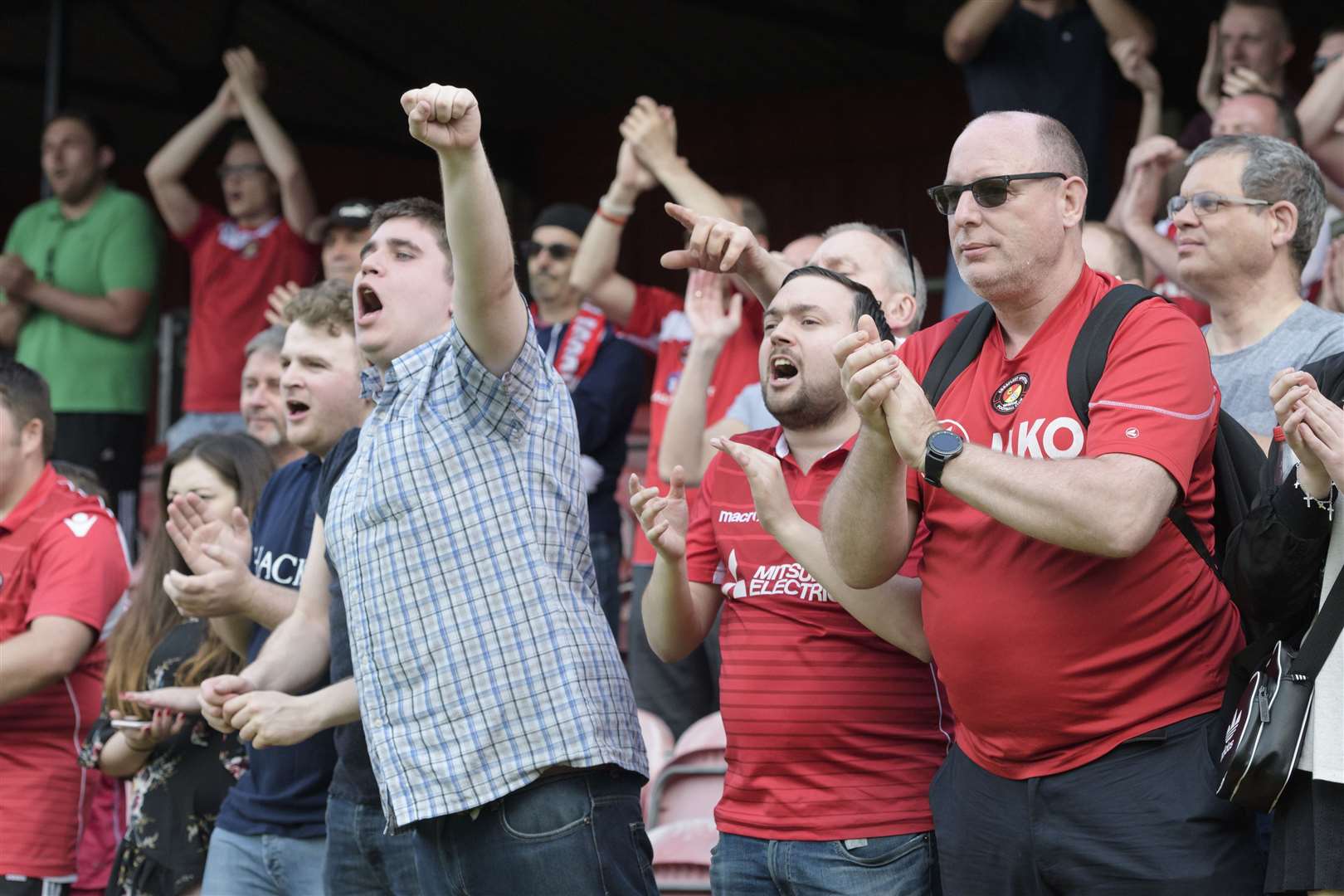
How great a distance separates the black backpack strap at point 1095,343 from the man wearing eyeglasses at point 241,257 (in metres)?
5.21

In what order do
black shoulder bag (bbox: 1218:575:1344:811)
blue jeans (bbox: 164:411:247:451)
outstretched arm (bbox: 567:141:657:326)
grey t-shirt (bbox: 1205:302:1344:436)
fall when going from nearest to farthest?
black shoulder bag (bbox: 1218:575:1344:811)
grey t-shirt (bbox: 1205:302:1344:436)
outstretched arm (bbox: 567:141:657:326)
blue jeans (bbox: 164:411:247:451)

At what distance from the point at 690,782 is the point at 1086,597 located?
1991 millimetres

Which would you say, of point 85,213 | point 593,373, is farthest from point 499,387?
point 85,213

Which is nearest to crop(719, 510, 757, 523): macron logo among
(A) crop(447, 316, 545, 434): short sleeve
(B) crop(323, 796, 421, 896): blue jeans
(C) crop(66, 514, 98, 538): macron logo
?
(A) crop(447, 316, 545, 434): short sleeve

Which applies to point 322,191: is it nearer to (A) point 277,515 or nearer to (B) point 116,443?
(B) point 116,443

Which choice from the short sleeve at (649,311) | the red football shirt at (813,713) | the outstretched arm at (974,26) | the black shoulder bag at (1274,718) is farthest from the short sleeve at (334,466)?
the outstretched arm at (974,26)

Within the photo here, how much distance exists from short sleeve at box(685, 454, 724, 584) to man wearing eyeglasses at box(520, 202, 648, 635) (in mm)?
1975

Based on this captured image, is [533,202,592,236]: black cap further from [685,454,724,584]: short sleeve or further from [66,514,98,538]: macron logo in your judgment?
[685,454,724,584]: short sleeve

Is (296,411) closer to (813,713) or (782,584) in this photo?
(782,584)

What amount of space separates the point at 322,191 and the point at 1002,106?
8.81 metres

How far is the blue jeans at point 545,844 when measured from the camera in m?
2.89

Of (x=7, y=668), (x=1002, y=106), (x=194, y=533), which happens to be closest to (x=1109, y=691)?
(x=194, y=533)

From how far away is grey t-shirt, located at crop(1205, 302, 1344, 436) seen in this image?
3645mm

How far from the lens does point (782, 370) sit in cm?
350
